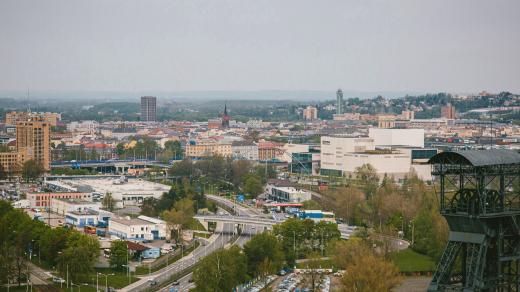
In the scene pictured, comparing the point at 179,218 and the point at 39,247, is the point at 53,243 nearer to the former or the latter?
the point at 39,247

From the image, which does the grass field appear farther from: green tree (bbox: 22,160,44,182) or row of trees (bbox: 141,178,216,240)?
green tree (bbox: 22,160,44,182)

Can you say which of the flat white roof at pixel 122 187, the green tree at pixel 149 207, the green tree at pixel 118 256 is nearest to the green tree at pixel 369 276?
the green tree at pixel 118 256

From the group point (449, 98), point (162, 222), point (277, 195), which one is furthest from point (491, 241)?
point (449, 98)

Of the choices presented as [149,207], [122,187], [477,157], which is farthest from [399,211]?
[477,157]

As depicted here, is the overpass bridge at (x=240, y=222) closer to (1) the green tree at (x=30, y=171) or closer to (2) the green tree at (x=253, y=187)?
(2) the green tree at (x=253, y=187)

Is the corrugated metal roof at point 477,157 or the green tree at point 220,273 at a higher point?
the corrugated metal roof at point 477,157

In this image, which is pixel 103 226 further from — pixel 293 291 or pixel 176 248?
Result: pixel 293 291
